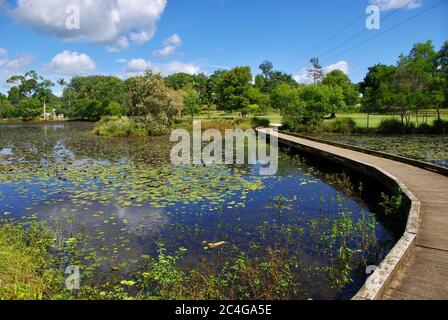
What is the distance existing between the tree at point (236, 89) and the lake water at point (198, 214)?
4020cm

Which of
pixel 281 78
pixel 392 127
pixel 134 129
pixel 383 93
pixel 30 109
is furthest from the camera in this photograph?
pixel 281 78

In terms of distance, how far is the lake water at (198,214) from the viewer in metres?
5.68

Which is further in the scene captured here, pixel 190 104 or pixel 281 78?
pixel 281 78

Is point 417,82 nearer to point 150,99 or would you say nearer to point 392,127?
point 392,127

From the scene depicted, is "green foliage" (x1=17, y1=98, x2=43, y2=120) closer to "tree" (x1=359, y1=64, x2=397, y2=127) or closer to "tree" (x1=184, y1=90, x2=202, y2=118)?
"tree" (x1=184, y1=90, x2=202, y2=118)

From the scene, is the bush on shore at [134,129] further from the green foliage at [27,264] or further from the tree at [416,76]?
the green foliage at [27,264]

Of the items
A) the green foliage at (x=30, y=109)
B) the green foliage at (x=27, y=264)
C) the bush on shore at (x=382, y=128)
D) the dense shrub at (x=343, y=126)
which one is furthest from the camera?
the green foliage at (x=30, y=109)

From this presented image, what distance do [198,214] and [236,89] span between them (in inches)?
1891

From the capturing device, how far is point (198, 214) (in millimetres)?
7906

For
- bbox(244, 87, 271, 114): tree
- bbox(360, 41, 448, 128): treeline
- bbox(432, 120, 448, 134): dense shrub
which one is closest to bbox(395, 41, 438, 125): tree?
bbox(360, 41, 448, 128): treeline

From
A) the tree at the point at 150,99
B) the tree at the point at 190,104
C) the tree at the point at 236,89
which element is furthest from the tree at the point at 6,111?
the tree at the point at 150,99

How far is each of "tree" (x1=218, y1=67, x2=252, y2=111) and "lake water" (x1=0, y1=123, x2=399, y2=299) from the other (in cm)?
4020

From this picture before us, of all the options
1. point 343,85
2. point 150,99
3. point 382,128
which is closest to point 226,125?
point 150,99
